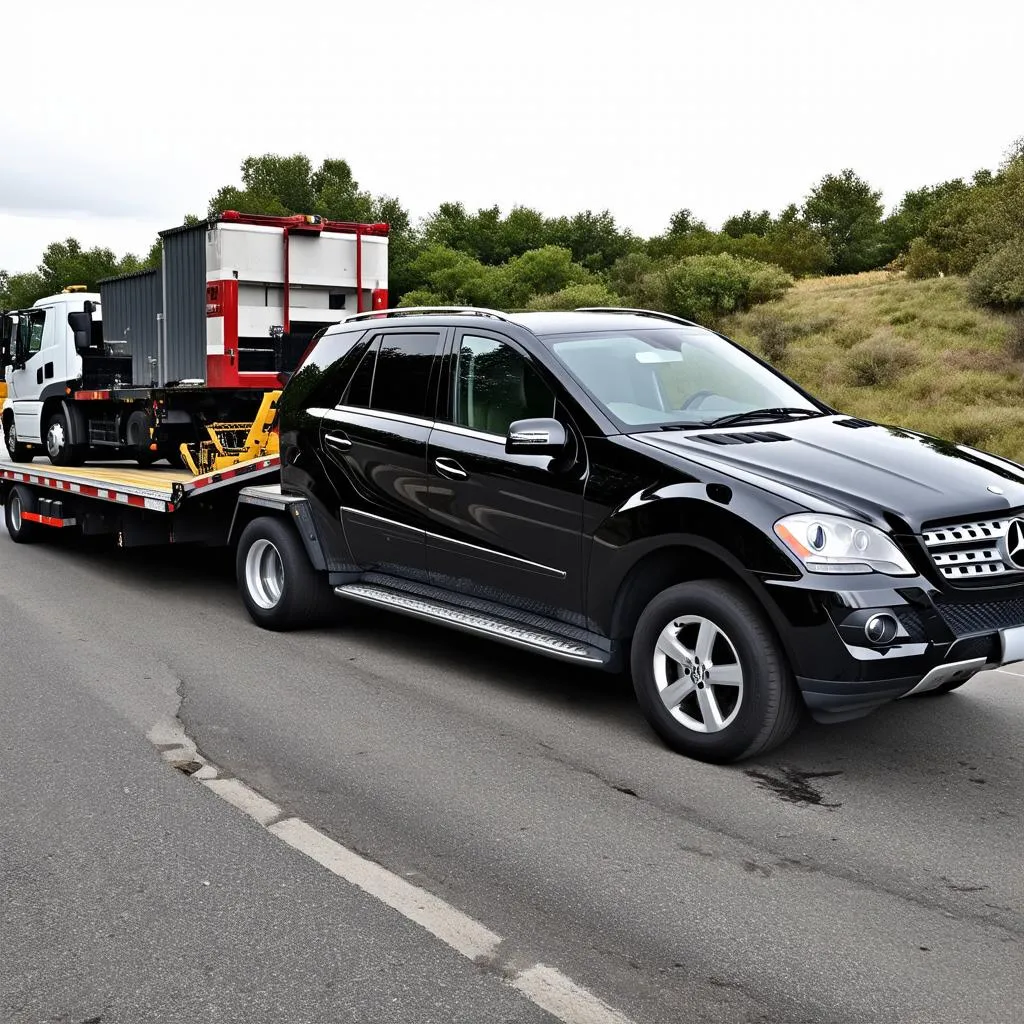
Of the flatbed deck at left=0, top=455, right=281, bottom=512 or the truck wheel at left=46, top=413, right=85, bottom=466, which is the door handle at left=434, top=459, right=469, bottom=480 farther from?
the truck wheel at left=46, top=413, right=85, bottom=466

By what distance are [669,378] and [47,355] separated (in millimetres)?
12248

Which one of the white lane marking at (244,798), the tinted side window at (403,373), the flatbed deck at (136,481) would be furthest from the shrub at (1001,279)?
the white lane marking at (244,798)

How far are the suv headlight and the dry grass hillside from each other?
14.5 meters

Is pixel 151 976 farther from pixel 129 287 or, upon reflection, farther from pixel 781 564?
pixel 129 287

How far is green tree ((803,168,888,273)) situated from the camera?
2719 inches

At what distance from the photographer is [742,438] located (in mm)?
5703

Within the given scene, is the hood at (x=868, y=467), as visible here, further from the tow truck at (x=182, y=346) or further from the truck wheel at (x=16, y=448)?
the truck wheel at (x=16, y=448)

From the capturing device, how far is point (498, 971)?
3.45 metres

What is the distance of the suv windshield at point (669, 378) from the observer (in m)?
6.05

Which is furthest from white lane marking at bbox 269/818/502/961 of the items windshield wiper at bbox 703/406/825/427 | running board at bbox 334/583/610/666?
windshield wiper at bbox 703/406/825/427

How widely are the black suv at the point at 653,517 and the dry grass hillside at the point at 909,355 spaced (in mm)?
13438

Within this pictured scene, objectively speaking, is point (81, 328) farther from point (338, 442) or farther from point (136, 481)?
point (338, 442)

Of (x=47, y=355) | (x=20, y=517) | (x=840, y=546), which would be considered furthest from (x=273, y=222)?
(x=840, y=546)

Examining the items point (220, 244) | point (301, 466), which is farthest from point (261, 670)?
point (220, 244)
